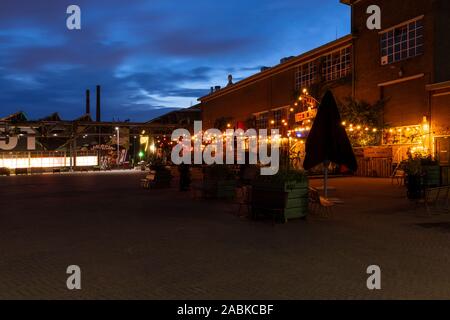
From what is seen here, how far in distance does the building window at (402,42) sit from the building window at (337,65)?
2.53 m

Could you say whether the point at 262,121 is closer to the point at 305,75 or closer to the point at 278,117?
the point at 278,117

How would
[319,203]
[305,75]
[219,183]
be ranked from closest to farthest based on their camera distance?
[319,203], [219,183], [305,75]

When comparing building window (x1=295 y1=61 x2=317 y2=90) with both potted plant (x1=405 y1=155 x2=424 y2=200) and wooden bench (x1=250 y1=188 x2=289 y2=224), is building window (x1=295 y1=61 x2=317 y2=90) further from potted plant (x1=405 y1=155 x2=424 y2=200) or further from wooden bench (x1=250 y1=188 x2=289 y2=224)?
wooden bench (x1=250 y1=188 x2=289 y2=224)

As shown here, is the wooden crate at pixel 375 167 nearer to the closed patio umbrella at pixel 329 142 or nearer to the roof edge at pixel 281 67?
the roof edge at pixel 281 67

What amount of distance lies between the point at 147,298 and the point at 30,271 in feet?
6.49

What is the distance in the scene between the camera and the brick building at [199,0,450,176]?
64.6ft

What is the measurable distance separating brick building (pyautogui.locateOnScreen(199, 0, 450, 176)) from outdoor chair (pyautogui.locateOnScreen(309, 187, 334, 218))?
10805 mm

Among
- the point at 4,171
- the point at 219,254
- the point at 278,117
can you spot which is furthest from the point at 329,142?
the point at 4,171

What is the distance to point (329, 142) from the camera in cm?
1030

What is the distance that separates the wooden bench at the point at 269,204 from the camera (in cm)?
914

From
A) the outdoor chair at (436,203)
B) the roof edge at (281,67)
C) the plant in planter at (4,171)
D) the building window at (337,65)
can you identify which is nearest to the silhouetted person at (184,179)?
the outdoor chair at (436,203)

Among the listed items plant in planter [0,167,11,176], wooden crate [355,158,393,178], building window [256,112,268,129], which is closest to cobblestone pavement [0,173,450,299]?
wooden crate [355,158,393,178]

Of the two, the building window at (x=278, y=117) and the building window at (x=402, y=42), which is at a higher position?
the building window at (x=402, y=42)

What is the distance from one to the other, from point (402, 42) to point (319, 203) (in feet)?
49.9
